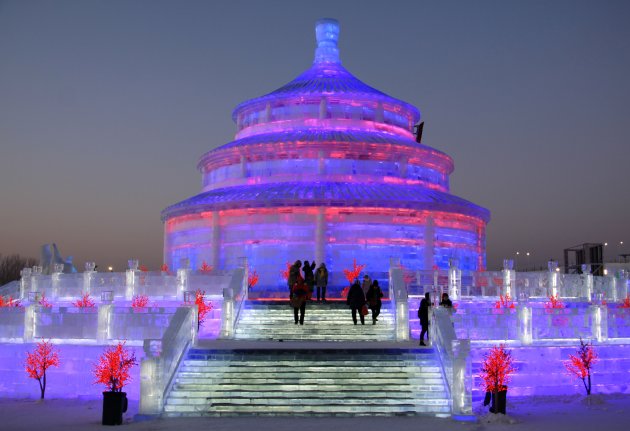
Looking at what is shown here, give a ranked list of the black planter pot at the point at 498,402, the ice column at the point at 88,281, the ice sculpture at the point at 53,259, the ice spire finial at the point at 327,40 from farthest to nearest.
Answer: the ice spire finial at the point at 327,40, the ice sculpture at the point at 53,259, the ice column at the point at 88,281, the black planter pot at the point at 498,402

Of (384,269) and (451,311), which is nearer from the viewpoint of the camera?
(451,311)

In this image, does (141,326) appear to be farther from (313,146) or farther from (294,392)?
(313,146)

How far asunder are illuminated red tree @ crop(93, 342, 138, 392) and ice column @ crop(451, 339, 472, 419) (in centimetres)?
729

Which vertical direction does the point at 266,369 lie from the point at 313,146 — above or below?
below

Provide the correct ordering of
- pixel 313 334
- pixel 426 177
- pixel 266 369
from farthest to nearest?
pixel 426 177, pixel 313 334, pixel 266 369

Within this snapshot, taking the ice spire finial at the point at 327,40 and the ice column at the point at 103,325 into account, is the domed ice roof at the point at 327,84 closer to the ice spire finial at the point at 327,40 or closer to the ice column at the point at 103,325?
the ice spire finial at the point at 327,40

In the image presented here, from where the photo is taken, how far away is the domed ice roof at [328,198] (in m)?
36.8

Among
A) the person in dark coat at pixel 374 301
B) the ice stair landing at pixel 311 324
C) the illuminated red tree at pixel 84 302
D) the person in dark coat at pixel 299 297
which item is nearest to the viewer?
the ice stair landing at pixel 311 324

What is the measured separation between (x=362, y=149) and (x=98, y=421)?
2432cm

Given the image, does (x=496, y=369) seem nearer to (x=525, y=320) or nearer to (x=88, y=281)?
(x=525, y=320)

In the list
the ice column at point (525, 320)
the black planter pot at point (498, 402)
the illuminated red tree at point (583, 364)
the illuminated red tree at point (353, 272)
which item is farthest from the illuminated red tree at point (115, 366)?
the illuminated red tree at point (353, 272)

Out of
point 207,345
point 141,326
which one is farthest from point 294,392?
point 141,326

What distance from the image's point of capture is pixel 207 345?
21469 mm

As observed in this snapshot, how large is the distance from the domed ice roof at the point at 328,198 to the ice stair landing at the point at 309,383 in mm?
17045
